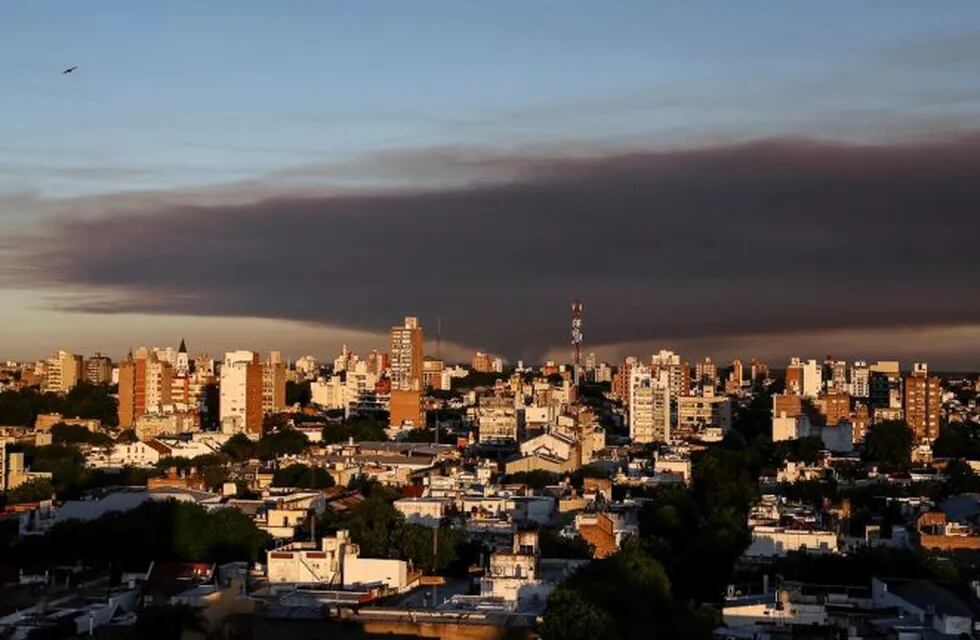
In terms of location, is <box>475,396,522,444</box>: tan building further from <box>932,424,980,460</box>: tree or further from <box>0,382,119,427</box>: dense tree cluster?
<box>0,382,119,427</box>: dense tree cluster

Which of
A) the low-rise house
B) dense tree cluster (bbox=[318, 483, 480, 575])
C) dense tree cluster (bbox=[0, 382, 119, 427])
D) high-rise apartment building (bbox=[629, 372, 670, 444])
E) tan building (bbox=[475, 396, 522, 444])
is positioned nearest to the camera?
the low-rise house

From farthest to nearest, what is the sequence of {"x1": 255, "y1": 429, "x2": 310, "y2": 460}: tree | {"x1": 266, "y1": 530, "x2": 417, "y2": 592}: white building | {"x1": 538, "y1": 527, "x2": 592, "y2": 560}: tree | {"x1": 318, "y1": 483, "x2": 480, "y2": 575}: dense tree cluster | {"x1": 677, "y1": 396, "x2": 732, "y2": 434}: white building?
{"x1": 677, "y1": 396, "x2": 732, "y2": 434}: white building < {"x1": 255, "y1": 429, "x2": 310, "y2": 460}: tree < {"x1": 538, "y1": 527, "x2": 592, "y2": 560}: tree < {"x1": 318, "y1": 483, "x2": 480, "y2": 575}: dense tree cluster < {"x1": 266, "y1": 530, "x2": 417, "y2": 592}: white building

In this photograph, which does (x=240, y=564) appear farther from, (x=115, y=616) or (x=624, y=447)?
(x=624, y=447)

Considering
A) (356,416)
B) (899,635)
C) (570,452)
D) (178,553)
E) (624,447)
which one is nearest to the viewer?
(899,635)

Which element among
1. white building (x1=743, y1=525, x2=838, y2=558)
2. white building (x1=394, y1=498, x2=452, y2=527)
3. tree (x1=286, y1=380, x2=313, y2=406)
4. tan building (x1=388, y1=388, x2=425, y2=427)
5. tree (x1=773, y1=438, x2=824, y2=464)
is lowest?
white building (x1=743, y1=525, x2=838, y2=558)

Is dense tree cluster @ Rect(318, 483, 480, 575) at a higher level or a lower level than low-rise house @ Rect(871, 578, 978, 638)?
higher

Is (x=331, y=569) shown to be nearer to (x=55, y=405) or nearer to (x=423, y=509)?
(x=423, y=509)

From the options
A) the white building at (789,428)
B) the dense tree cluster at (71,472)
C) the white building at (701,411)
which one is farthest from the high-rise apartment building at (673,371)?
the dense tree cluster at (71,472)

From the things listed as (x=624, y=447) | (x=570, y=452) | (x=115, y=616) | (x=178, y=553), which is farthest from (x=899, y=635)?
(x=624, y=447)

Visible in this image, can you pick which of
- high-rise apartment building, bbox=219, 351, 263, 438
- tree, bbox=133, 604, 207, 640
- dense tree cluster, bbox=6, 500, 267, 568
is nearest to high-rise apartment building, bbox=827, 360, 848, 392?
high-rise apartment building, bbox=219, 351, 263, 438
